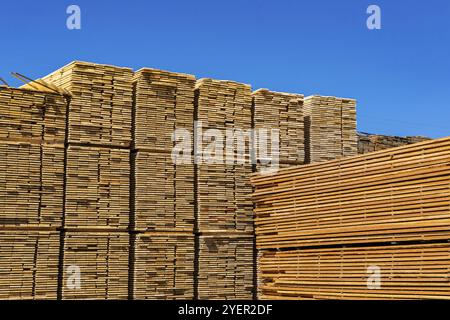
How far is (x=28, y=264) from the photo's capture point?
12312mm

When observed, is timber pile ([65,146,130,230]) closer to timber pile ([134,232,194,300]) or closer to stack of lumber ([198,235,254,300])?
timber pile ([134,232,194,300])

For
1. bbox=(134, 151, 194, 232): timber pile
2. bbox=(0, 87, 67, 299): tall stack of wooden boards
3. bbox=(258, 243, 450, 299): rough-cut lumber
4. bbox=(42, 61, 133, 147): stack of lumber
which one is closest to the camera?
bbox=(258, 243, 450, 299): rough-cut lumber

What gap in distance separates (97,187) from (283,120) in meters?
4.10

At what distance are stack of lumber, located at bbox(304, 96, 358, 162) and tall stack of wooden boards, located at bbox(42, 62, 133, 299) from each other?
3.97 metres

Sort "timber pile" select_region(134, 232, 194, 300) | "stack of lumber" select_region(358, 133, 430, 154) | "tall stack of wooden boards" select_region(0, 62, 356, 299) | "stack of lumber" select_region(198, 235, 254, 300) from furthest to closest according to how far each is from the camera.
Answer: "stack of lumber" select_region(358, 133, 430, 154) < "stack of lumber" select_region(198, 235, 254, 300) < "timber pile" select_region(134, 232, 194, 300) < "tall stack of wooden boards" select_region(0, 62, 356, 299)

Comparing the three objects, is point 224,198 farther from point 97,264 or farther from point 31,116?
point 31,116

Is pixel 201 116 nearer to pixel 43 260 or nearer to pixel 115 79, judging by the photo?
pixel 115 79

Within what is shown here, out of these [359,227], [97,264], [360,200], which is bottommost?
[97,264]

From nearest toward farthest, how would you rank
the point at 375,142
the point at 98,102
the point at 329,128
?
the point at 98,102 → the point at 329,128 → the point at 375,142

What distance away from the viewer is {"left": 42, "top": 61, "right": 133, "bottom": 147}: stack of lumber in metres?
13.0

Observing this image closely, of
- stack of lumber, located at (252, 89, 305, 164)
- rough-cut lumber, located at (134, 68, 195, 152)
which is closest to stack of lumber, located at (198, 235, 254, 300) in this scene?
stack of lumber, located at (252, 89, 305, 164)

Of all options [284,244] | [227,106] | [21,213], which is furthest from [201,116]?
[21,213]

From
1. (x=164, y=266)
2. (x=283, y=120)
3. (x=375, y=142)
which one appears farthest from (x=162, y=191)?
(x=375, y=142)

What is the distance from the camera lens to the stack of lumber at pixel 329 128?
1517cm
